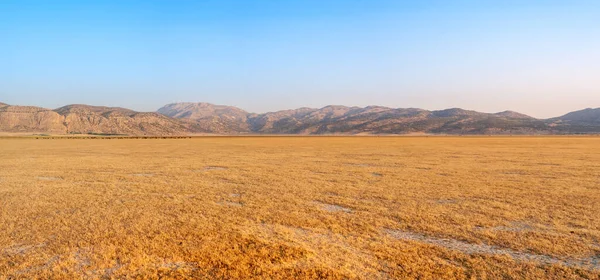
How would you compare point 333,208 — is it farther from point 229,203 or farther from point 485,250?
point 485,250

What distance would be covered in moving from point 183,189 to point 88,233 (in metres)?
6.76

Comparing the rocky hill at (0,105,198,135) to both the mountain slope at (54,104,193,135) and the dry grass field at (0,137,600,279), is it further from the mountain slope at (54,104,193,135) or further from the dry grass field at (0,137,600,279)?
the dry grass field at (0,137,600,279)

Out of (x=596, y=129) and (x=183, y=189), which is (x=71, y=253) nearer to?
(x=183, y=189)

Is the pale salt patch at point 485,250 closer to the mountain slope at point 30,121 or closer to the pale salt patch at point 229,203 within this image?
the pale salt patch at point 229,203

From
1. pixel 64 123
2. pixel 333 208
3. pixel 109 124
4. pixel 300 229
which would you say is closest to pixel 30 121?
pixel 64 123

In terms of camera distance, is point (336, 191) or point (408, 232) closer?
point (408, 232)

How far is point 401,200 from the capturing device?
44.3ft

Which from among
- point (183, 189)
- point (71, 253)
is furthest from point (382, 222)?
point (183, 189)

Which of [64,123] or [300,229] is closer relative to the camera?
[300,229]

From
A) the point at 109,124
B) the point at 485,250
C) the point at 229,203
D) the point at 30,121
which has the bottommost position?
the point at 229,203

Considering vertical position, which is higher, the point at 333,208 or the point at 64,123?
the point at 64,123

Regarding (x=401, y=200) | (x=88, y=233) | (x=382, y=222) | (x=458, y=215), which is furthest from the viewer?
(x=401, y=200)

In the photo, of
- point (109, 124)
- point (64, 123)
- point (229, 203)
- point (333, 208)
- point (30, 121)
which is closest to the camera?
point (333, 208)

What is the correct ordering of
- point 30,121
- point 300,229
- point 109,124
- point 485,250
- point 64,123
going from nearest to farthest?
point 485,250 → point 300,229 → point 30,121 → point 64,123 → point 109,124
